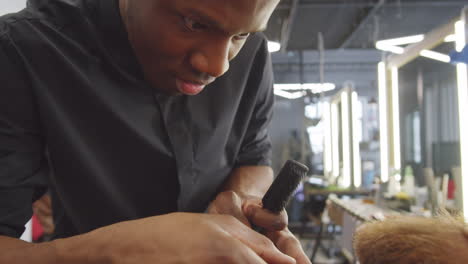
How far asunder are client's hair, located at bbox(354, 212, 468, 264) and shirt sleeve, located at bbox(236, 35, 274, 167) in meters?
0.43

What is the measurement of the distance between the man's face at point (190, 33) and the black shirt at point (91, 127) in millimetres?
94

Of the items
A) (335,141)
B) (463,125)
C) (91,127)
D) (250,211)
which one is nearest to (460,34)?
(463,125)

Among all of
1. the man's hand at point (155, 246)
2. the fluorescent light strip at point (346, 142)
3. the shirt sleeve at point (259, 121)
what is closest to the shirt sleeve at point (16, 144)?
the man's hand at point (155, 246)

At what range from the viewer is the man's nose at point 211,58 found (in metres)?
0.71

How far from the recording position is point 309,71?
41.1 ft

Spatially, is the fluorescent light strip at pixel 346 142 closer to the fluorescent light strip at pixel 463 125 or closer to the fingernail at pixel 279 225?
the fluorescent light strip at pixel 463 125

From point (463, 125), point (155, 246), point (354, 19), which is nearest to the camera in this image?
point (155, 246)

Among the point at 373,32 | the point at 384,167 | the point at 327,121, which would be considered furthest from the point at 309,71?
the point at 384,167

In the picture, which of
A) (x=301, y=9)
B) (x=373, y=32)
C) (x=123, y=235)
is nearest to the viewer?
(x=123, y=235)

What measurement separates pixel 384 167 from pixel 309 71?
28.8 ft

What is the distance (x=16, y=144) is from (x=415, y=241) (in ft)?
2.45

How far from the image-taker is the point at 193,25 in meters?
0.68

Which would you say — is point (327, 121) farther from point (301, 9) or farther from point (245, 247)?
point (245, 247)

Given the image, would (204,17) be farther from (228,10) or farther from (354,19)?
(354,19)
